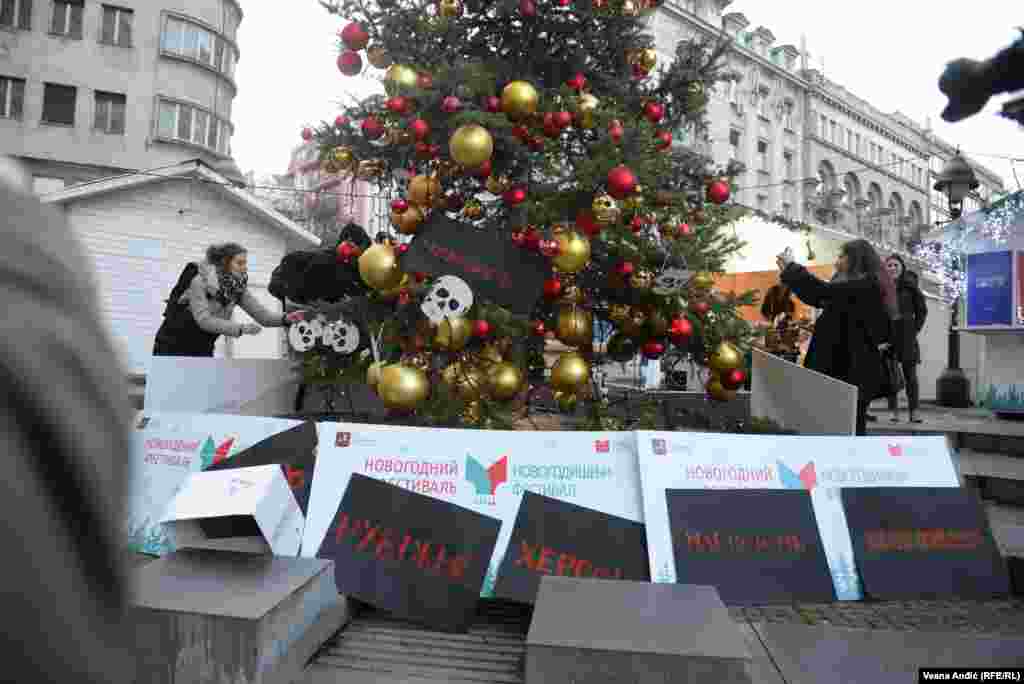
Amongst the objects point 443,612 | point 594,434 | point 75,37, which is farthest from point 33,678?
point 75,37

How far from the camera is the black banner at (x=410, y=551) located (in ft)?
10.4

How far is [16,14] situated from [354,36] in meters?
29.3

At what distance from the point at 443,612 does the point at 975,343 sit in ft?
52.0

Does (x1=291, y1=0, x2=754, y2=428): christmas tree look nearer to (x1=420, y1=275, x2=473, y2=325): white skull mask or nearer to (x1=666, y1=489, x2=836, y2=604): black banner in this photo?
(x1=420, y1=275, x2=473, y2=325): white skull mask

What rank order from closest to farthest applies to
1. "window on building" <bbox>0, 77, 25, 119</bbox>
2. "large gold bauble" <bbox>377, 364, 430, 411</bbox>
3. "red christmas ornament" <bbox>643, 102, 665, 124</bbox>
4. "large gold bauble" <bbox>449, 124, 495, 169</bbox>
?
1. "large gold bauble" <bbox>449, 124, 495, 169</bbox>
2. "large gold bauble" <bbox>377, 364, 430, 411</bbox>
3. "red christmas ornament" <bbox>643, 102, 665, 124</bbox>
4. "window on building" <bbox>0, 77, 25, 119</bbox>

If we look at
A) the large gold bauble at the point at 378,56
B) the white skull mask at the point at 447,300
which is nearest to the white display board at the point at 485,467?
the white skull mask at the point at 447,300

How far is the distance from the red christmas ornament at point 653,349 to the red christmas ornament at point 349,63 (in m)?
3.49

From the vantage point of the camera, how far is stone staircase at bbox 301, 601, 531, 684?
2723 mm

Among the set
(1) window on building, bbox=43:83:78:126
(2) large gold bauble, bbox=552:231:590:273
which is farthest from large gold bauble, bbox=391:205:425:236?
(1) window on building, bbox=43:83:78:126

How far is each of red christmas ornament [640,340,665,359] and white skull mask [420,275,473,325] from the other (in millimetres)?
1765

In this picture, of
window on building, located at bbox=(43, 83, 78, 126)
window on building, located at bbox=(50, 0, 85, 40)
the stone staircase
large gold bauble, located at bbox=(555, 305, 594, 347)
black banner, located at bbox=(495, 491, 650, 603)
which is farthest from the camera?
window on building, located at bbox=(50, 0, 85, 40)

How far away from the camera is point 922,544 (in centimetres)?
363

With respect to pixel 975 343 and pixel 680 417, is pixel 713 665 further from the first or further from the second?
pixel 975 343

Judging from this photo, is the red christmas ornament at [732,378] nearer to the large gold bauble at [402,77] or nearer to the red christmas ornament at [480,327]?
the red christmas ornament at [480,327]
